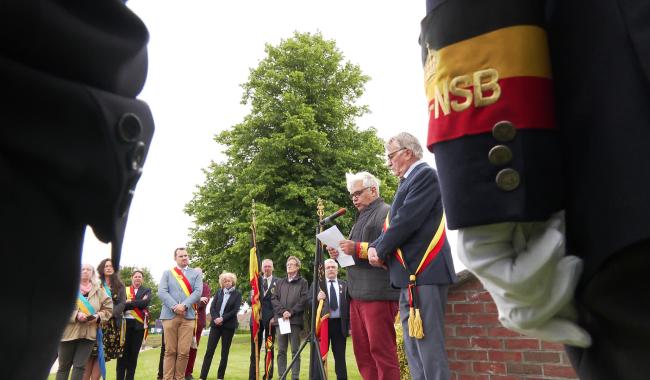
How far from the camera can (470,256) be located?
102 cm

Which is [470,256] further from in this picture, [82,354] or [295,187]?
[295,187]

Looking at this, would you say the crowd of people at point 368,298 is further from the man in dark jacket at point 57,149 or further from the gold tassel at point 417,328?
the man in dark jacket at point 57,149

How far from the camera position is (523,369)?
4223mm

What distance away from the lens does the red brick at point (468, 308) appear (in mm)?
4613

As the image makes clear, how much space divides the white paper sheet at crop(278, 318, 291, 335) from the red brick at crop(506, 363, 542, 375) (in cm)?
585

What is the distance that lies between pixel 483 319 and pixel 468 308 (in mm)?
164

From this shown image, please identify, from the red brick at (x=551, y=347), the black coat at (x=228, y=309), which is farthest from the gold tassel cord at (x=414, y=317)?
the black coat at (x=228, y=309)

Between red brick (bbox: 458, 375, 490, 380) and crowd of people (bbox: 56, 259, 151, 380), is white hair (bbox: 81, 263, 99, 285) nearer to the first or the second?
crowd of people (bbox: 56, 259, 151, 380)

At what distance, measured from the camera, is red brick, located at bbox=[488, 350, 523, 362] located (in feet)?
14.0

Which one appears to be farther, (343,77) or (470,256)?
(343,77)

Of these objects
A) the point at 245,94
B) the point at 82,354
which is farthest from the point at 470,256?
the point at 245,94

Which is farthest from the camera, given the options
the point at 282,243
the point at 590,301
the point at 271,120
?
the point at 271,120

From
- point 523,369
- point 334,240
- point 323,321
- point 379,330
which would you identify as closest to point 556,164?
point 523,369

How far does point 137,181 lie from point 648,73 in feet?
2.80
